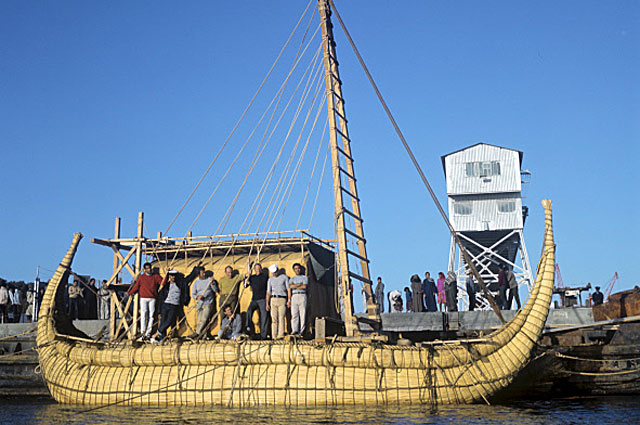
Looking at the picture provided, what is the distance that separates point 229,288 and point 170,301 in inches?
56.3

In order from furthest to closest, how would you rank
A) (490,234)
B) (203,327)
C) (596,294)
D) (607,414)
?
(490,234), (596,294), (203,327), (607,414)

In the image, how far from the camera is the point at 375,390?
11.3 metres

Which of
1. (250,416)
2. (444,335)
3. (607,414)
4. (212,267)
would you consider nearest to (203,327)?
(212,267)

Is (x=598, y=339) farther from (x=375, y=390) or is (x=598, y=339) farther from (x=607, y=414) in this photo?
(x=375, y=390)

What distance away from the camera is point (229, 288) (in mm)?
15266

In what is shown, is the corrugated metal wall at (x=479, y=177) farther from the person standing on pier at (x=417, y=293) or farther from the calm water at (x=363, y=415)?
the calm water at (x=363, y=415)

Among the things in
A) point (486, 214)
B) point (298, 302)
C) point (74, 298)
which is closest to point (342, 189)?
point (298, 302)

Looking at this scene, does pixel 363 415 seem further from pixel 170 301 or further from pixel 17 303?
pixel 17 303

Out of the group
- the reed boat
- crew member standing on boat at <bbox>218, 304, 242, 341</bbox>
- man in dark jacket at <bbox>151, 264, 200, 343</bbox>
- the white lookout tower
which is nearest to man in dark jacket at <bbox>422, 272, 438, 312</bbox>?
the reed boat

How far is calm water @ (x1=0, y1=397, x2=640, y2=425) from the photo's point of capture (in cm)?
948

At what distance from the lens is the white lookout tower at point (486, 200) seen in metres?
42.4

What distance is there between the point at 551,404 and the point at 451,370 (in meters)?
2.16

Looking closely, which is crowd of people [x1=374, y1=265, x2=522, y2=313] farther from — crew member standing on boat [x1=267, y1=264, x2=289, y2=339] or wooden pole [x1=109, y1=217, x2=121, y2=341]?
wooden pole [x1=109, y1=217, x2=121, y2=341]

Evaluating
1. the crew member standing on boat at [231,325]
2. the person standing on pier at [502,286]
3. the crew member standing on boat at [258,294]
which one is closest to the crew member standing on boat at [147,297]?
the crew member standing on boat at [231,325]
